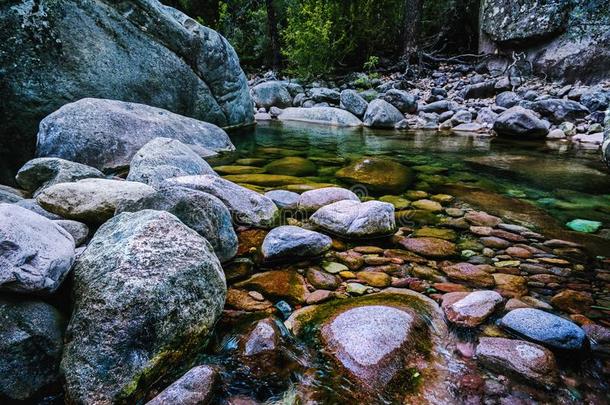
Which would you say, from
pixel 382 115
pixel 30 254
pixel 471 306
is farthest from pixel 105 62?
pixel 382 115

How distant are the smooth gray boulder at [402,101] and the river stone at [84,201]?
8497 millimetres

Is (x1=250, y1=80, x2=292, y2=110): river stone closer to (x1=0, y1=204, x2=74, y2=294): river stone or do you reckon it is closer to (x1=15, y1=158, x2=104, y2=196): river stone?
(x1=15, y1=158, x2=104, y2=196): river stone

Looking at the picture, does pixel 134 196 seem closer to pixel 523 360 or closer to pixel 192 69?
pixel 523 360

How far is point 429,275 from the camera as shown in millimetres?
2318

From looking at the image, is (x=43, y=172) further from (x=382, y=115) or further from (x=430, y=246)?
(x=382, y=115)

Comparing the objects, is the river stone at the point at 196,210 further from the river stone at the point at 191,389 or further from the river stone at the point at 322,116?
the river stone at the point at 322,116

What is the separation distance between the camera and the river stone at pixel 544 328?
1614 mm

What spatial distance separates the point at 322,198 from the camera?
10.6ft

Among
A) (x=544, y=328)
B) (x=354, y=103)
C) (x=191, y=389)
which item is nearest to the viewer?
(x=191, y=389)

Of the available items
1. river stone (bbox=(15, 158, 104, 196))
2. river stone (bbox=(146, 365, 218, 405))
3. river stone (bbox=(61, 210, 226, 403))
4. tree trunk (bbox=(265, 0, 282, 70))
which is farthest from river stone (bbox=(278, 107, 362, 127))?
river stone (bbox=(146, 365, 218, 405))

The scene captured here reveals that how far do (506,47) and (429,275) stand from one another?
11.8 m

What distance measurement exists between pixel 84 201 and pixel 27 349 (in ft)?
3.95

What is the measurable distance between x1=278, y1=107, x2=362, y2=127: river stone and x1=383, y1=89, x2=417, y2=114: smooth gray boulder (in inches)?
43.3

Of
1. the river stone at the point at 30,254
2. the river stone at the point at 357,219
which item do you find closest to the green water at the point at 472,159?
the river stone at the point at 357,219
